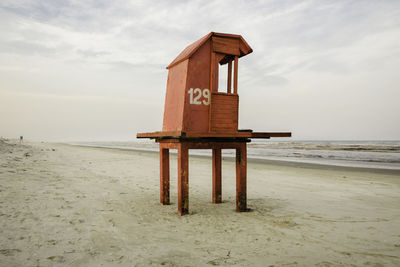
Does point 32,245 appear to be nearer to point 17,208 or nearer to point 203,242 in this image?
point 17,208

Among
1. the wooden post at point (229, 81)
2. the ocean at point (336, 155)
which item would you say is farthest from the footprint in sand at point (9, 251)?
the ocean at point (336, 155)

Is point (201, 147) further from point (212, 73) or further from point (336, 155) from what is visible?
point (336, 155)

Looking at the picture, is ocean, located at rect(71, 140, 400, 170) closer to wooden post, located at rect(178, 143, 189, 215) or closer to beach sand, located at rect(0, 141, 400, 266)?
beach sand, located at rect(0, 141, 400, 266)

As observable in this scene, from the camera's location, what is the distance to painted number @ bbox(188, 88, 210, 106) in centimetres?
552

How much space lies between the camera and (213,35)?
569 centimetres

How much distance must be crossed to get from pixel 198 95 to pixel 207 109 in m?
0.37

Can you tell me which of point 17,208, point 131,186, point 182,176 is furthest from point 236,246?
point 131,186

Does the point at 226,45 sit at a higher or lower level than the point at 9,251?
higher

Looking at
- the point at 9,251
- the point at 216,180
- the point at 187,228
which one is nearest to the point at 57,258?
the point at 9,251

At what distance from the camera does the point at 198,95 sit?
5.57m

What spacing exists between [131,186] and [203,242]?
4997 mm

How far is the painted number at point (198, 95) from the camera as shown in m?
5.52

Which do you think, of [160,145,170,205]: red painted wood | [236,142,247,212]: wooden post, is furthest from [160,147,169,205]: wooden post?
[236,142,247,212]: wooden post

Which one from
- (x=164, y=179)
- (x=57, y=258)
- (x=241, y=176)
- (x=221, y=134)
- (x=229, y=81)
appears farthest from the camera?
(x=164, y=179)
